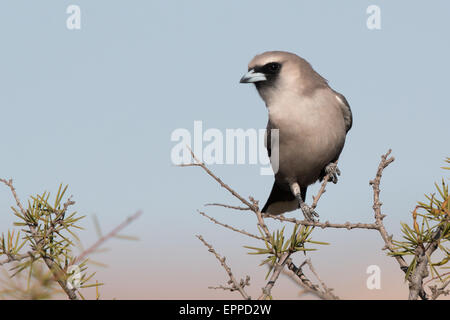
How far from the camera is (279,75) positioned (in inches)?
265

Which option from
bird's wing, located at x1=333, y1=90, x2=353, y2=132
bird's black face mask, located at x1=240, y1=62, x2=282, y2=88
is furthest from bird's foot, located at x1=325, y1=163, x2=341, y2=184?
bird's black face mask, located at x1=240, y1=62, x2=282, y2=88

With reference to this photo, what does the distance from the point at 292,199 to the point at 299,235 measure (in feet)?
13.9

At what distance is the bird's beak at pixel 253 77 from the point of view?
21.8 ft

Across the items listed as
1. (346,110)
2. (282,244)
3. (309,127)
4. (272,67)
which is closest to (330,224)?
(282,244)

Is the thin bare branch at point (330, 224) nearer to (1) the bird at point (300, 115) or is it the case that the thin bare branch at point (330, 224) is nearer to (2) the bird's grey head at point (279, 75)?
(1) the bird at point (300, 115)

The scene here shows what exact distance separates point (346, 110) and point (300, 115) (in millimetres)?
864

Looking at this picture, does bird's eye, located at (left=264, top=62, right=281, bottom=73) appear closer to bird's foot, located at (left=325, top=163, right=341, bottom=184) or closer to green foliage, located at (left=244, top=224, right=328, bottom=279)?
bird's foot, located at (left=325, top=163, right=341, bottom=184)

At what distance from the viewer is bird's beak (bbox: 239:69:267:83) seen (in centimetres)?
665

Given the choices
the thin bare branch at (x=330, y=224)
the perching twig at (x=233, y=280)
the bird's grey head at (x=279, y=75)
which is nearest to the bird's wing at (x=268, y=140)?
the bird's grey head at (x=279, y=75)

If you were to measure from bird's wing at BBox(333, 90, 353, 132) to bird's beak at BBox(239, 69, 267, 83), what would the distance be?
3.41 ft

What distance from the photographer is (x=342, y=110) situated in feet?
23.0
